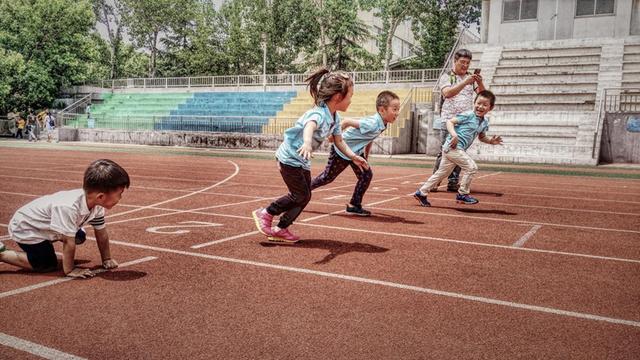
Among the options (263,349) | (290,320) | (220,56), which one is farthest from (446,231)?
(220,56)

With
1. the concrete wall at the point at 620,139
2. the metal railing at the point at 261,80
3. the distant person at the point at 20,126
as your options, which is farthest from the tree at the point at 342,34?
the concrete wall at the point at 620,139

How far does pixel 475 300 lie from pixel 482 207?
15.7 ft

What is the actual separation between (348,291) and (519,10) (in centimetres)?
3009

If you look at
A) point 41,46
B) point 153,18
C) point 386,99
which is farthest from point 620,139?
point 153,18

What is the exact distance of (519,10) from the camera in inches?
1179

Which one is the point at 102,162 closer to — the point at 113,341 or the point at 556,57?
the point at 113,341

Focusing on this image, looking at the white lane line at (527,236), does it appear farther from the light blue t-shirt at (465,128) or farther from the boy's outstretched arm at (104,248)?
the boy's outstretched arm at (104,248)

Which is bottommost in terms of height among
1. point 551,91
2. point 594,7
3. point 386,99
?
point 386,99

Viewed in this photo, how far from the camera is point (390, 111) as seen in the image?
6.73 metres

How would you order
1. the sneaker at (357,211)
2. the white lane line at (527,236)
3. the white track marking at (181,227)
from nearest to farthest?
the white lane line at (527,236)
the white track marking at (181,227)
the sneaker at (357,211)

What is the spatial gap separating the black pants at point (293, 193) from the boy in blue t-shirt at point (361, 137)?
141 cm

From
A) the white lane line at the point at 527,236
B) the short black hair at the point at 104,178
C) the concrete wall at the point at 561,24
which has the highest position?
the concrete wall at the point at 561,24

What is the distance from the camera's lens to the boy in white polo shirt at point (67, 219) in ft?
12.4

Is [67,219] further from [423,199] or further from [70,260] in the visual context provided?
[423,199]
